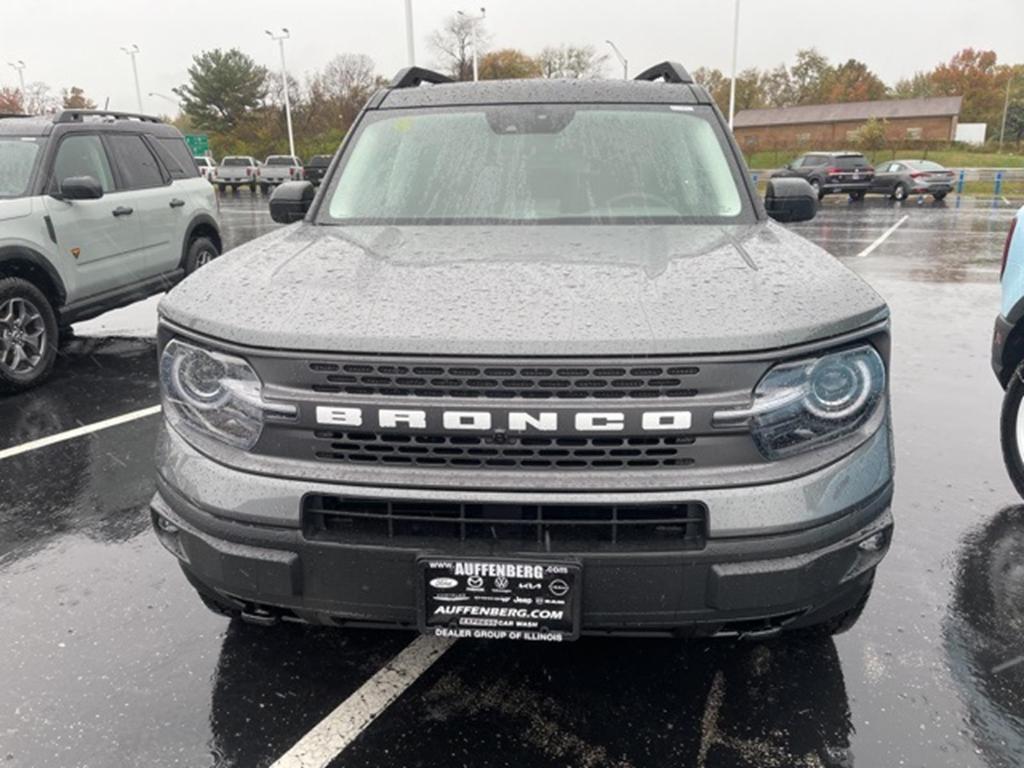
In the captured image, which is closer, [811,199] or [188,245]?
[811,199]

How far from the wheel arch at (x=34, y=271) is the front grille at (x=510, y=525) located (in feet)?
16.6

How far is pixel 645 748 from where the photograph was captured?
236cm

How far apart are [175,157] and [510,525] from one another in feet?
24.5

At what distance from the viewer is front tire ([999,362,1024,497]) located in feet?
12.6

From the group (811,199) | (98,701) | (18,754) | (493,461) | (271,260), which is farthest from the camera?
(811,199)

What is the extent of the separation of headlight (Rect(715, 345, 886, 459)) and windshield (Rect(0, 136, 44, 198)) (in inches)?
240

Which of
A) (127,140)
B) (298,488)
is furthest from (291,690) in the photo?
(127,140)

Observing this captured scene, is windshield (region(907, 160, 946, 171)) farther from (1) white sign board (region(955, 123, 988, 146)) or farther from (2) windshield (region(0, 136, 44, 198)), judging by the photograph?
(1) white sign board (region(955, 123, 988, 146))

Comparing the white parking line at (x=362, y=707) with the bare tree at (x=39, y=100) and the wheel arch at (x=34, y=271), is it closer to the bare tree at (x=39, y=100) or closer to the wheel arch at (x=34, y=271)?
the wheel arch at (x=34, y=271)

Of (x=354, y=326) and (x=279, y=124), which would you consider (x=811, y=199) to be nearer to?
(x=354, y=326)

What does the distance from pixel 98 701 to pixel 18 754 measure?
263 millimetres

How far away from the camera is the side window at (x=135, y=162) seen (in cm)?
722

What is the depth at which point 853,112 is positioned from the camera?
88.6 meters

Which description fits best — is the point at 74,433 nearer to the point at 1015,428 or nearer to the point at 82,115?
the point at 82,115
